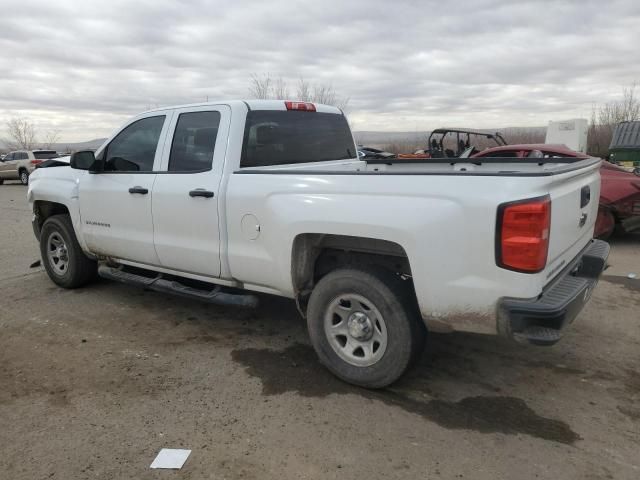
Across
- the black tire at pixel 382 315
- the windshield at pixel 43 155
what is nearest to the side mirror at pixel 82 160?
the black tire at pixel 382 315

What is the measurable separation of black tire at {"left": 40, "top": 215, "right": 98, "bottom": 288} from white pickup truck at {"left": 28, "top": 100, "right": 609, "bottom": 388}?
25 cm

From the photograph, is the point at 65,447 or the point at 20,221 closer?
the point at 65,447

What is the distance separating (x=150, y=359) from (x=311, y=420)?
5.25 feet

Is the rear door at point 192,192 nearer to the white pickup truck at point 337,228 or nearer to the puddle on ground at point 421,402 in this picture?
the white pickup truck at point 337,228

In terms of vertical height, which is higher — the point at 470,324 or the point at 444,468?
the point at 470,324

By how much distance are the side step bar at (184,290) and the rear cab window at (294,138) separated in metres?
1.07

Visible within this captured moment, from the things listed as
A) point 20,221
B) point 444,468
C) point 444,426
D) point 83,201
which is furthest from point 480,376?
point 20,221

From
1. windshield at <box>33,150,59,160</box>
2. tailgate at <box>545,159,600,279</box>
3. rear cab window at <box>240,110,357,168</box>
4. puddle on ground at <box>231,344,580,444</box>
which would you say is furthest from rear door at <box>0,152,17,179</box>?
tailgate at <box>545,159,600,279</box>

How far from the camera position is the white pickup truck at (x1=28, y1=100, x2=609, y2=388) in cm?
291

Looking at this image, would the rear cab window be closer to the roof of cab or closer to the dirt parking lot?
the roof of cab

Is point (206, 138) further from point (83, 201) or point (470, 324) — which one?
point (470, 324)

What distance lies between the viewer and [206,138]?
14.3 feet

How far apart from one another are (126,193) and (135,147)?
47 cm

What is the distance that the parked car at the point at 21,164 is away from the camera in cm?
2548
